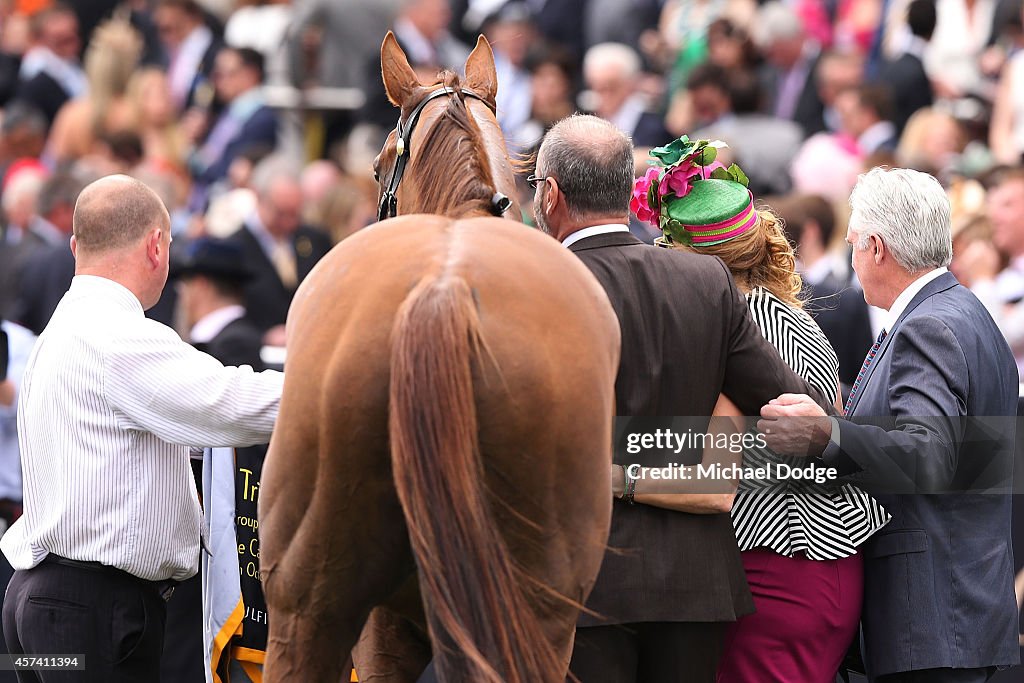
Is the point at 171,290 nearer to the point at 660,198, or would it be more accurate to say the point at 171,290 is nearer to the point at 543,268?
the point at 660,198

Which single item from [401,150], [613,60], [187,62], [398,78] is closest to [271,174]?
[613,60]

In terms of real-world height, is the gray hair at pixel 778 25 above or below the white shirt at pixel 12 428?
above

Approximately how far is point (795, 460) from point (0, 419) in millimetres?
3724

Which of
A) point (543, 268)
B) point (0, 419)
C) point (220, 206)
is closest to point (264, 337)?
point (0, 419)

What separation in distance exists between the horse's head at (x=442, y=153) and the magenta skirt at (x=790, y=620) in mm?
1259

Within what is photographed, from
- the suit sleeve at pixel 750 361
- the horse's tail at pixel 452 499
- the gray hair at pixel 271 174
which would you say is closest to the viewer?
the horse's tail at pixel 452 499

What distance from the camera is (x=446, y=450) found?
2916 mm

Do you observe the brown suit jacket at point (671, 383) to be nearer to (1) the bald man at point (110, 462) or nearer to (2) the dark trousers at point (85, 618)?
(1) the bald man at point (110, 462)

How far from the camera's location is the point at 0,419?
20.1 ft

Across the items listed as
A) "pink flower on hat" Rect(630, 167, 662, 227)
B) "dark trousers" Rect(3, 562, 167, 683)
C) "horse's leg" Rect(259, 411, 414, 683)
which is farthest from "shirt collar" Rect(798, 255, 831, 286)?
"horse's leg" Rect(259, 411, 414, 683)

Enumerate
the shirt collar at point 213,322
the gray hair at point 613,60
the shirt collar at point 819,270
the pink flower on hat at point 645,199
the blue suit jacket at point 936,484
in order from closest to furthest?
the blue suit jacket at point 936,484, the pink flower on hat at point 645,199, the shirt collar at point 213,322, the shirt collar at point 819,270, the gray hair at point 613,60

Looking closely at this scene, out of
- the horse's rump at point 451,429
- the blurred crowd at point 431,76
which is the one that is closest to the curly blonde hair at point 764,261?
the horse's rump at point 451,429

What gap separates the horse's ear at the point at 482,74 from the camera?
12.8 ft

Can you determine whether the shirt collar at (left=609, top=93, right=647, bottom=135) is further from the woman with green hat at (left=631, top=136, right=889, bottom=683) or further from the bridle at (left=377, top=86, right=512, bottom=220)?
the bridle at (left=377, top=86, right=512, bottom=220)
